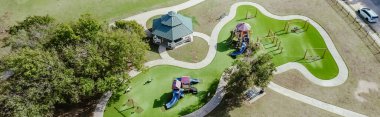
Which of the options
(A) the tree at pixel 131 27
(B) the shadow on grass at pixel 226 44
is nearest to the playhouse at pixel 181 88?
(B) the shadow on grass at pixel 226 44

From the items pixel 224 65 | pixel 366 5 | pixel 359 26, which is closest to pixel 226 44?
pixel 224 65

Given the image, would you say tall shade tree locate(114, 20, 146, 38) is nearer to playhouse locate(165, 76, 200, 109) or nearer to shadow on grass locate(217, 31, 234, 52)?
playhouse locate(165, 76, 200, 109)

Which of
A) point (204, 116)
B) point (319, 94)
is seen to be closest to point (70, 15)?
point (204, 116)

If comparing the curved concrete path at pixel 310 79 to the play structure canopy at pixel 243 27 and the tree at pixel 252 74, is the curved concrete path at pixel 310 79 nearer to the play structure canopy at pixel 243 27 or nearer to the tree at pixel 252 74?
the play structure canopy at pixel 243 27

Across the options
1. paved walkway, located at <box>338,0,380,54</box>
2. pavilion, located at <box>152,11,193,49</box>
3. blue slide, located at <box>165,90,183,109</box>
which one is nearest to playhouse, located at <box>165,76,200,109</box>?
blue slide, located at <box>165,90,183,109</box>

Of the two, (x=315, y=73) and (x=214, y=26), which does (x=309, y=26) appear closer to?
(x=315, y=73)

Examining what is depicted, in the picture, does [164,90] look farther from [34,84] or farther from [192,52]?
[34,84]
